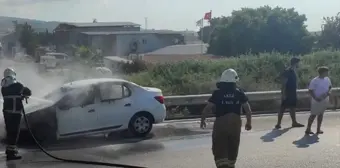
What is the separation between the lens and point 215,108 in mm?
8094

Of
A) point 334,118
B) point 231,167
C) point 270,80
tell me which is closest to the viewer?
point 231,167

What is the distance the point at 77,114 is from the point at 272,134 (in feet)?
14.2

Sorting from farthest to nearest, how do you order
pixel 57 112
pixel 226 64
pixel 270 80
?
pixel 226 64, pixel 270 80, pixel 57 112

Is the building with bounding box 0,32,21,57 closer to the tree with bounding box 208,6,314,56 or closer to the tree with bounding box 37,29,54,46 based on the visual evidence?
the tree with bounding box 37,29,54,46

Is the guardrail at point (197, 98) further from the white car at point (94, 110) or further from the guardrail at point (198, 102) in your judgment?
the white car at point (94, 110)

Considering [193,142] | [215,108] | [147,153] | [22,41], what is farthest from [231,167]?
[22,41]

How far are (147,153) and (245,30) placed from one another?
5479 cm

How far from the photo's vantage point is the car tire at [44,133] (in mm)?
11762

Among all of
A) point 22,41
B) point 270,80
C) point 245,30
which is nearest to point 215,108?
point 270,80

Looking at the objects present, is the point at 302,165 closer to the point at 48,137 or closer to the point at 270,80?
the point at 48,137

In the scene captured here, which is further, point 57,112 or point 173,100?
point 173,100

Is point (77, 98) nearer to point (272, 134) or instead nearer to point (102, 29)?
point (272, 134)

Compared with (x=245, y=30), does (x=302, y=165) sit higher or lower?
lower

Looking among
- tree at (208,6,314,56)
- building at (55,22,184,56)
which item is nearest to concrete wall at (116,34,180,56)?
building at (55,22,184,56)
